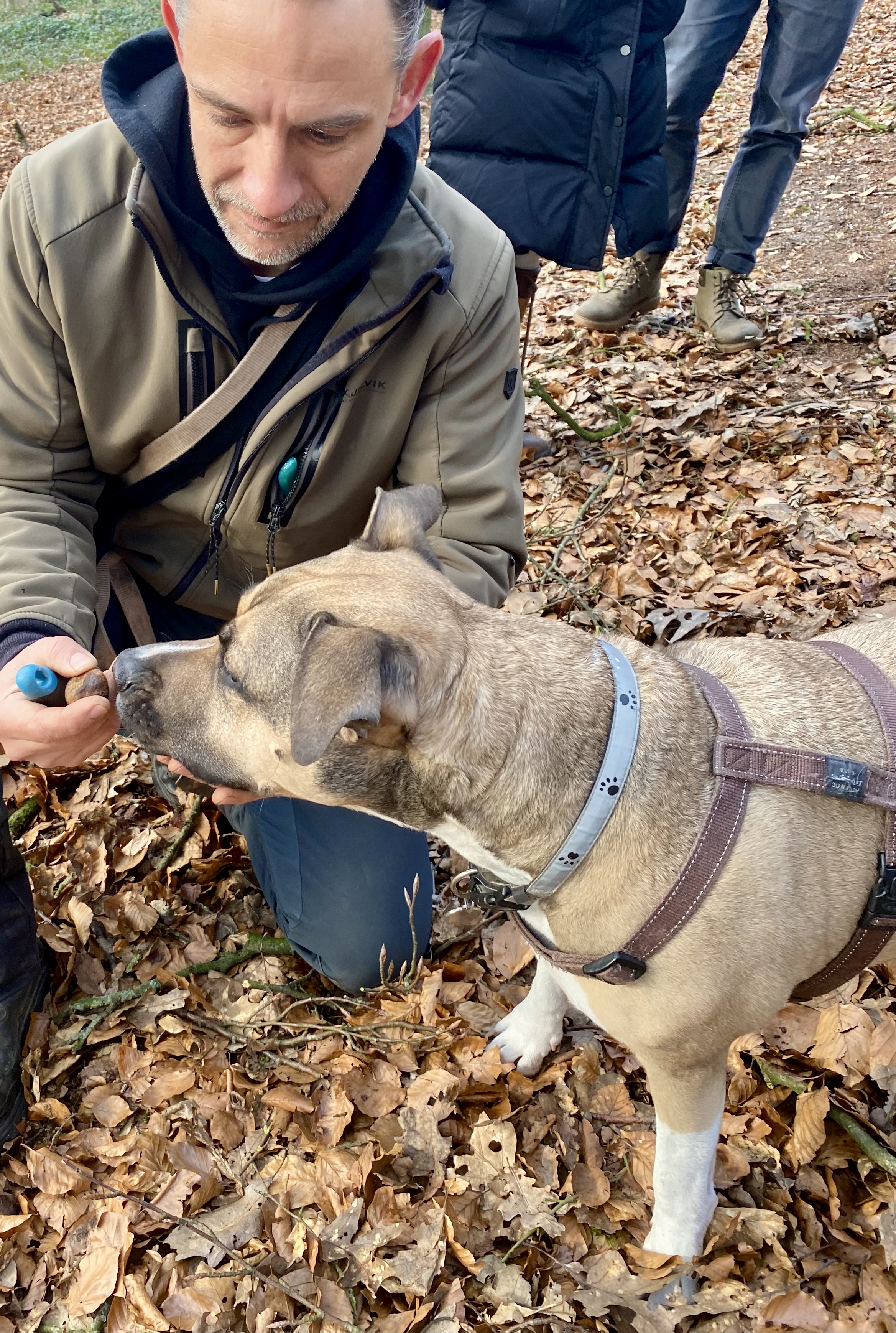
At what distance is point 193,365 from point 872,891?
3.12 m

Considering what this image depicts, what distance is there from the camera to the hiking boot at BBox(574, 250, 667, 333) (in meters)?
8.18

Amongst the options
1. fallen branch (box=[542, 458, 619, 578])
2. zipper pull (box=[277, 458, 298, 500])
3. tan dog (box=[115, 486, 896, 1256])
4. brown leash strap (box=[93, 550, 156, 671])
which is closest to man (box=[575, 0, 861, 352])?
fallen branch (box=[542, 458, 619, 578])

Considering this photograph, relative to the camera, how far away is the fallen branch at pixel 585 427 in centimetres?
723

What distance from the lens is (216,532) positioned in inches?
154

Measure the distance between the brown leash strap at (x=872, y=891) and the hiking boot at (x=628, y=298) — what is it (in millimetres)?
6036

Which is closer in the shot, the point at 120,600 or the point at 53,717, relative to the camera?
the point at 53,717

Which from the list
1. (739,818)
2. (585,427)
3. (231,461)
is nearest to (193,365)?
(231,461)

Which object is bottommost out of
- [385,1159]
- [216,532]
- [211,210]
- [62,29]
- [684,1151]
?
[385,1159]

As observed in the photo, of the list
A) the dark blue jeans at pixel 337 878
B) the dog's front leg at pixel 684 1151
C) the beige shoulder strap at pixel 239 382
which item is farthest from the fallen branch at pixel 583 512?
the dog's front leg at pixel 684 1151

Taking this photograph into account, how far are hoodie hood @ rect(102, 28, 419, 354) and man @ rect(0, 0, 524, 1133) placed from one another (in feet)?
0.04

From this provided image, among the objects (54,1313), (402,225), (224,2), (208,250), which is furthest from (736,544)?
(54,1313)

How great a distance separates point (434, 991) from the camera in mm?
4133

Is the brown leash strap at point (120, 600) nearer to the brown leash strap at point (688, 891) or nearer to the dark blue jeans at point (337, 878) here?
the dark blue jeans at point (337, 878)

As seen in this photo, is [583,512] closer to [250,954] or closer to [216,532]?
[216,532]
